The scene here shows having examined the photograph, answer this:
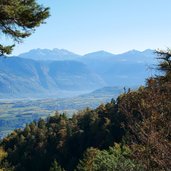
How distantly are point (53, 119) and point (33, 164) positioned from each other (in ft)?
95.6

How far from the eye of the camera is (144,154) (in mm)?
15812

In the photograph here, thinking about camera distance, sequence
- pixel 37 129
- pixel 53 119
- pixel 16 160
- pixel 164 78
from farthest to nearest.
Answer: pixel 53 119
pixel 37 129
pixel 16 160
pixel 164 78

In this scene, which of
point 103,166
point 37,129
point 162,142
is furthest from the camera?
point 37,129

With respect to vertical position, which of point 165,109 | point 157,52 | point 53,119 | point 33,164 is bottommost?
point 33,164

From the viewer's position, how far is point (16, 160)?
126312mm

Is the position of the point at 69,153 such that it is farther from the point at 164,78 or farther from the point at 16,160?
the point at 164,78

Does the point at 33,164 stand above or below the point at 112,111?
below

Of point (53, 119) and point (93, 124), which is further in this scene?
point (53, 119)

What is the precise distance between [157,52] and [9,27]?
23.6 ft

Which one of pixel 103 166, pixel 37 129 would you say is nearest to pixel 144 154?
pixel 103 166

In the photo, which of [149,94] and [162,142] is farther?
[149,94]

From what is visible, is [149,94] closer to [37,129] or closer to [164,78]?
[164,78]

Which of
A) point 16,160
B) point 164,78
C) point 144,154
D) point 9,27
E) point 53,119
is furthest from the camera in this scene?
point 53,119

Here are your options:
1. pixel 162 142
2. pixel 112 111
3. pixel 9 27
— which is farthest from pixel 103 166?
pixel 112 111
